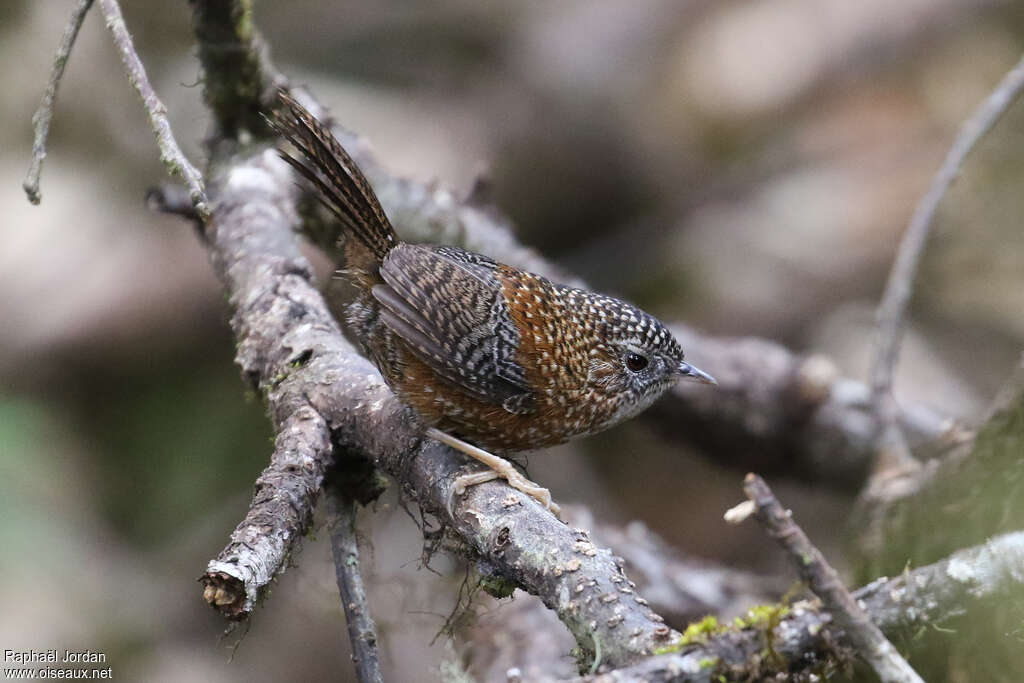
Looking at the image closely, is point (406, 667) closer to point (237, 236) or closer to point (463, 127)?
point (237, 236)

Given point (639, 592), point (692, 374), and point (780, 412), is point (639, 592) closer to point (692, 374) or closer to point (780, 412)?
point (692, 374)

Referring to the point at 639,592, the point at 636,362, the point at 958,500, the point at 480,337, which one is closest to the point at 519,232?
the point at 639,592

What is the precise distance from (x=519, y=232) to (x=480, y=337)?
4.83m

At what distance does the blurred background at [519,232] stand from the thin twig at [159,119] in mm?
2902

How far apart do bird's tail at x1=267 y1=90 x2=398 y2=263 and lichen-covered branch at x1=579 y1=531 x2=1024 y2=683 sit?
6.57 ft

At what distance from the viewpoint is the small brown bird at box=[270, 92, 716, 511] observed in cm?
322

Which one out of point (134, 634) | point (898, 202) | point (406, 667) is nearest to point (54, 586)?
point (134, 634)

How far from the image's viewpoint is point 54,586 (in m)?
6.04

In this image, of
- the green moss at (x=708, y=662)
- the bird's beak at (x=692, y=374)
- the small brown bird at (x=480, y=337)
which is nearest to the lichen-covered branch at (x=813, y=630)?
the green moss at (x=708, y=662)

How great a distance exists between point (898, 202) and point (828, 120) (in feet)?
3.95

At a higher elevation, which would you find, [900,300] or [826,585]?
[900,300]

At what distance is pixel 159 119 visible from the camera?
234cm

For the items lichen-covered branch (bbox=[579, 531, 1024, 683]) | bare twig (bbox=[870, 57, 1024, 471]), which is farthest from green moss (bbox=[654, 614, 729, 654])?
bare twig (bbox=[870, 57, 1024, 471])

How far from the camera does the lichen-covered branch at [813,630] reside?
5.80 ft
